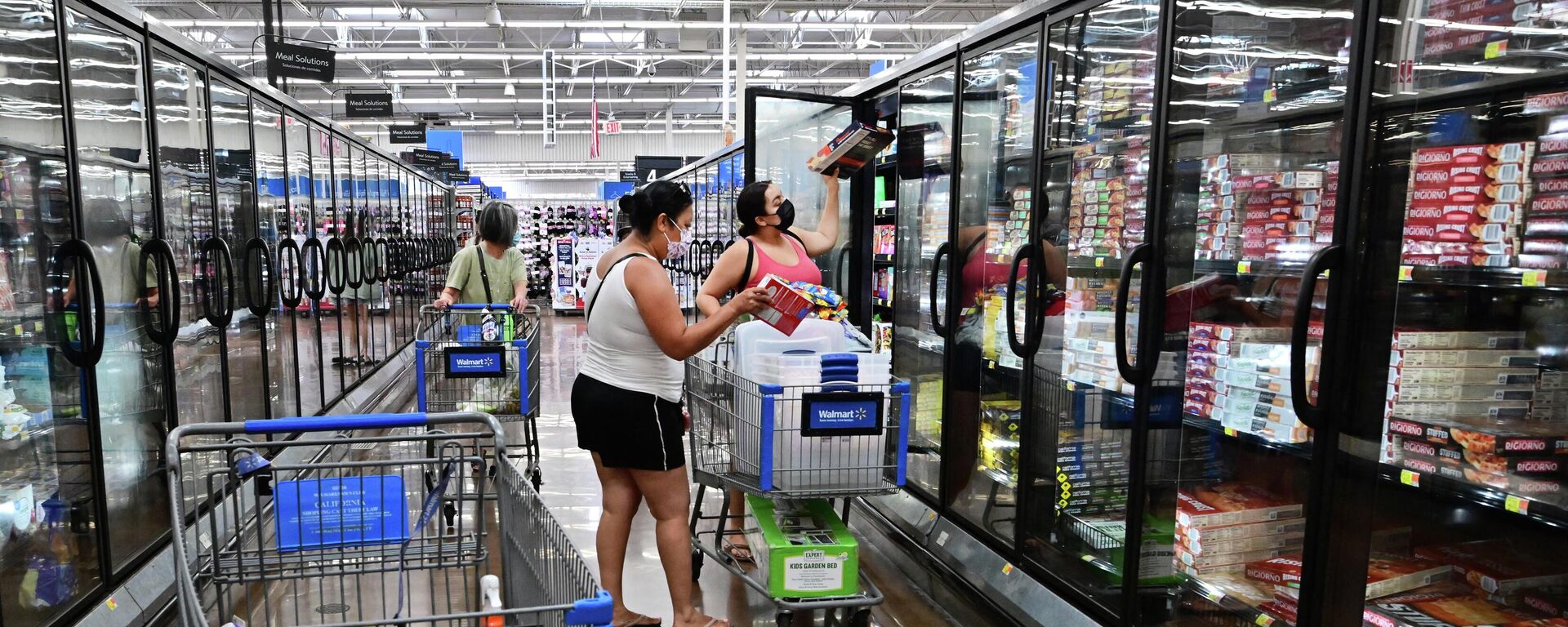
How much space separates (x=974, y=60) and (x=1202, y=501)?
2061mm

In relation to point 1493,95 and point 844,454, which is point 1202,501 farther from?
point 1493,95

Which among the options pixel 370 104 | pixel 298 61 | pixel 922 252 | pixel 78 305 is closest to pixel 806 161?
pixel 922 252

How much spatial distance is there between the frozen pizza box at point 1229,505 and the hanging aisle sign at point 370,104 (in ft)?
40.4

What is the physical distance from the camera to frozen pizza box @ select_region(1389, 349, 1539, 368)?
2262mm

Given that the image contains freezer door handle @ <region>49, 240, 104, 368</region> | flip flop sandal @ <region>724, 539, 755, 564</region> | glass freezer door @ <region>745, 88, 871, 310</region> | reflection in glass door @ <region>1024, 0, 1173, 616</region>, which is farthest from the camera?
glass freezer door @ <region>745, 88, 871, 310</region>

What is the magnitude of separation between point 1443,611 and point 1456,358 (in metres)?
0.66

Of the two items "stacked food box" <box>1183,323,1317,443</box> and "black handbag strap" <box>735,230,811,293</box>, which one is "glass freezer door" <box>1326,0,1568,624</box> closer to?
"stacked food box" <box>1183,323,1317,443</box>

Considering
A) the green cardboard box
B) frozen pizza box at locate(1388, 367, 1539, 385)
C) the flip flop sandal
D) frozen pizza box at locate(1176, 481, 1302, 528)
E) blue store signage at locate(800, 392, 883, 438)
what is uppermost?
frozen pizza box at locate(1388, 367, 1539, 385)

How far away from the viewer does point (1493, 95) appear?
7.07 ft

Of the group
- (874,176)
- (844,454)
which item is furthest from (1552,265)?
(874,176)

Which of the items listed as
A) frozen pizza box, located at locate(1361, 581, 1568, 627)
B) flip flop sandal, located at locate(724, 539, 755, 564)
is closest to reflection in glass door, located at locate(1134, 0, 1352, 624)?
frozen pizza box, located at locate(1361, 581, 1568, 627)

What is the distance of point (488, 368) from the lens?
16.1 feet

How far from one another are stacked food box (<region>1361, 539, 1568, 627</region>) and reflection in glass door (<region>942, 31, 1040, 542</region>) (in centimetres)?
154

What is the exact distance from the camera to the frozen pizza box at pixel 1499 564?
7.65 ft
